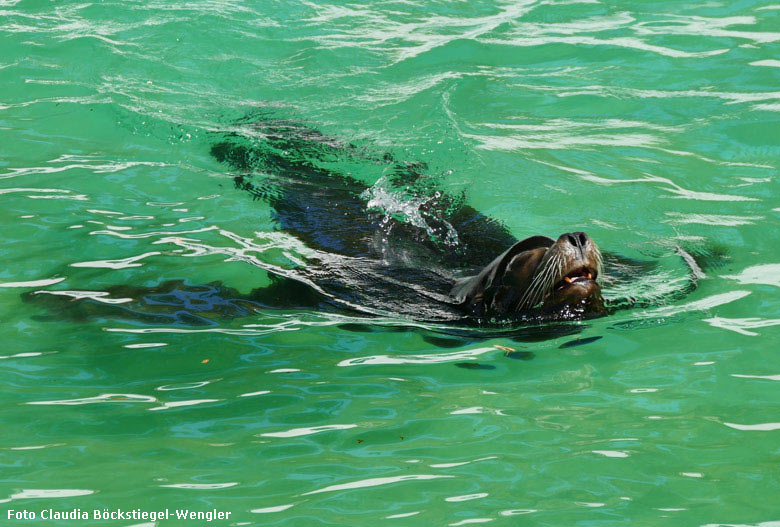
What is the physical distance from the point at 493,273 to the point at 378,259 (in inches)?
57.4

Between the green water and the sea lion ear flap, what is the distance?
0.64m

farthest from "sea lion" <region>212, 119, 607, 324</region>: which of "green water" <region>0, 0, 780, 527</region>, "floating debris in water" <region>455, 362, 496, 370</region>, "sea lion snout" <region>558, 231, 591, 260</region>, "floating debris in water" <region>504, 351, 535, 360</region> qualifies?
"floating debris in water" <region>455, 362, 496, 370</region>

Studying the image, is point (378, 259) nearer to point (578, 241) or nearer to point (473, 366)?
point (578, 241)

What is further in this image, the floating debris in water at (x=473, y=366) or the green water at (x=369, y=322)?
the floating debris in water at (x=473, y=366)

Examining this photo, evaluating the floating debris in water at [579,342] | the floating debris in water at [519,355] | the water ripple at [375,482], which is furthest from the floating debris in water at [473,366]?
the water ripple at [375,482]

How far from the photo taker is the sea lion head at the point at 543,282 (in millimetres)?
5008

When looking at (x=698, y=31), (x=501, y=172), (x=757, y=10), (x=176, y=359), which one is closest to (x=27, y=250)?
(x=176, y=359)

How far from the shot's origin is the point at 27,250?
6453mm

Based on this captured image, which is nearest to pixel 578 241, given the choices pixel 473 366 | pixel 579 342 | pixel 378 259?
pixel 579 342

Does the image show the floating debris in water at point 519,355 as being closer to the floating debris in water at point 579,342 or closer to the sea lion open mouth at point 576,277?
the floating debris in water at point 579,342

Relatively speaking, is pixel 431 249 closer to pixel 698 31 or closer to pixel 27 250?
pixel 27 250

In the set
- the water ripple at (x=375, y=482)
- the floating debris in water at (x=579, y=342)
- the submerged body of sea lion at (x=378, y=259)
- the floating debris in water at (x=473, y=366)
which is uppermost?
the submerged body of sea lion at (x=378, y=259)

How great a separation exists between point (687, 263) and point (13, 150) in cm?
655

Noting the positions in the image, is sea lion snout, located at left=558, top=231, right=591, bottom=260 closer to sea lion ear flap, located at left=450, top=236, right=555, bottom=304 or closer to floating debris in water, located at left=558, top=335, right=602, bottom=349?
sea lion ear flap, located at left=450, top=236, right=555, bottom=304
